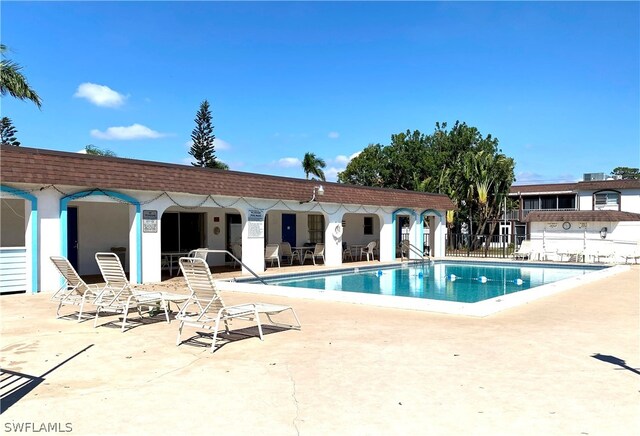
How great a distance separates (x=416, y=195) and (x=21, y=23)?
17.6 meters

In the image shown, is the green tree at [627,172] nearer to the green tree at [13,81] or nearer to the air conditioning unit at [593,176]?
the air conditioning unit at [593,176]

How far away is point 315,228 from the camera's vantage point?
83.5 feet

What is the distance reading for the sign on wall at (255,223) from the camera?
58.1 ft

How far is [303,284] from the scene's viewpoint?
16.1 m

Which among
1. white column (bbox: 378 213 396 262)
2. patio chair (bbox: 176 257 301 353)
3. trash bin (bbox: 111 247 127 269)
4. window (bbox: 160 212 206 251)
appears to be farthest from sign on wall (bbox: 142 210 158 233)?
white column (bbox: 378 213 396 262)

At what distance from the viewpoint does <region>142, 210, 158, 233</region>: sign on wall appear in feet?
47.3

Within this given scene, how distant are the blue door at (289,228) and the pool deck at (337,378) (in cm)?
1519

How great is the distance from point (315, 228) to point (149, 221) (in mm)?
11812

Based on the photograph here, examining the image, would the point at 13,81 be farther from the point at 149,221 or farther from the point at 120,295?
the point at 120,295

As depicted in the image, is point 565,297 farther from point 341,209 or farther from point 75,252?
point 75,252

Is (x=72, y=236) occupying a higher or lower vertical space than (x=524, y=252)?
higher

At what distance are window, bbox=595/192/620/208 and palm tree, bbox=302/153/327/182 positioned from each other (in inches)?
868

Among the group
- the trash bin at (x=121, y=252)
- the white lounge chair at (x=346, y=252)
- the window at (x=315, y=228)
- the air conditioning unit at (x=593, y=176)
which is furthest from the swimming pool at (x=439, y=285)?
the air conditioning unit at (x=593, y=176)

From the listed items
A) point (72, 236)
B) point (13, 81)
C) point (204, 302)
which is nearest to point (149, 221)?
point (72, 236)
